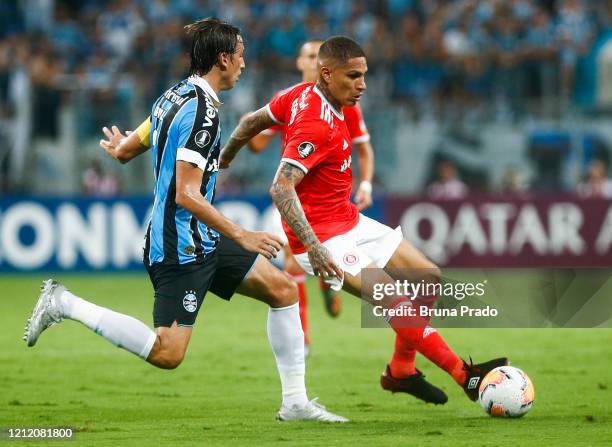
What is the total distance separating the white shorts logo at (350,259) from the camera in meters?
7.26

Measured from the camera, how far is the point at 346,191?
7496 mm

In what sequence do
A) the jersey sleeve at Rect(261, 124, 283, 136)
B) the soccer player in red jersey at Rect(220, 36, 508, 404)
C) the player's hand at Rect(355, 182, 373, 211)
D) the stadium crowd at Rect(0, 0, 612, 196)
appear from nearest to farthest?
the soccer player in red jersey at Rect(220, 36, 508, 404), the jersey sleeve at Rect(261, 124, 283, 136), the player's hand at Rect(355, 182, 373, 211), the stadium crowd at Rect(0, 0, 612, 196)

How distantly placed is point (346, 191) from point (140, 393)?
2.19 m

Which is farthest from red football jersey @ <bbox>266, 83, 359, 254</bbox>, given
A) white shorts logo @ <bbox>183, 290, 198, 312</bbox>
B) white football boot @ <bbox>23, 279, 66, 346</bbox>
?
white football boot @ <bbox>23, 279, 66, 346</bbox>

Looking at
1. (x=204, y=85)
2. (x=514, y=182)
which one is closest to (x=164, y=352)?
(x=204, y=85)

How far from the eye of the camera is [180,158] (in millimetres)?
6512

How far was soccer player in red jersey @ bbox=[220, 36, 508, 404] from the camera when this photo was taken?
6.88m

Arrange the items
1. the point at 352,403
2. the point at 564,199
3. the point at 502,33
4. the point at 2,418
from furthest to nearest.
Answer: the point at 502,33 < the point at 564,199 < the point at 352,403 < the point at 2,418

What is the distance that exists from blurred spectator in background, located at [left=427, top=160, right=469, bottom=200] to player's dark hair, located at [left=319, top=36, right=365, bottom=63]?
34.9 ft

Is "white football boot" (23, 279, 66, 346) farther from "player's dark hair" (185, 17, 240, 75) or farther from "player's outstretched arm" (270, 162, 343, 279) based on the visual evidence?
"player's dark hair" (185, 17, 240, 75)

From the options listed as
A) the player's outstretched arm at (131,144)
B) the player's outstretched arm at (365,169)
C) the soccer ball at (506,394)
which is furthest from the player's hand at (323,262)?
the player's outstretched arm at (365,169)

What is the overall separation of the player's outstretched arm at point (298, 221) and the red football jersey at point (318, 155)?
0.40 ft

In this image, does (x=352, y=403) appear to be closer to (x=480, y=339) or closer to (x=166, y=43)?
(x=480, y=339)

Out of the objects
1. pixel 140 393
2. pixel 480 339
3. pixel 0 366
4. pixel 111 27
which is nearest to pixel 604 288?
pixel 480 339
